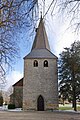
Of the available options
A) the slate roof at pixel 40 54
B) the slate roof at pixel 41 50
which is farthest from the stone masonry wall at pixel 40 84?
the slate roof at pixel 41 50

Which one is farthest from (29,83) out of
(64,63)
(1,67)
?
(1,67)

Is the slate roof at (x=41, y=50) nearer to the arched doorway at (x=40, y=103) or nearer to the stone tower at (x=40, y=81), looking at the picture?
the stone tower at (x=40, y=81)

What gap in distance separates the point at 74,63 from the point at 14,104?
1344cm

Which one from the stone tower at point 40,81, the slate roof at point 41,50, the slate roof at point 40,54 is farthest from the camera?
the slate roof at point 41,50

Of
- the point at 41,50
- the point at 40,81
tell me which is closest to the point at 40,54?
the point at 41,50

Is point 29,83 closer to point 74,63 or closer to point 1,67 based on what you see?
point 74,63

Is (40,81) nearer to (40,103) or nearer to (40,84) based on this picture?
(40,84)

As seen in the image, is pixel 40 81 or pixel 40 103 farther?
pixel 40 81

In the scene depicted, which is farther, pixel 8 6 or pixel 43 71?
pixel 43 71

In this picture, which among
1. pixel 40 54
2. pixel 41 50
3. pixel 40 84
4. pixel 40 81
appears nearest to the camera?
pixel 40 84

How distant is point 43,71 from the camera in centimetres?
3941

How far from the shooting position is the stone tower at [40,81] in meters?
38.1

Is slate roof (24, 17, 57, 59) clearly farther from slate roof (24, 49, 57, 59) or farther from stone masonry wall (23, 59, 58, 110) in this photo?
stone masonry wall (23, 59, 58, 110)

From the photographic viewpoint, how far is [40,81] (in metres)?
38.9
